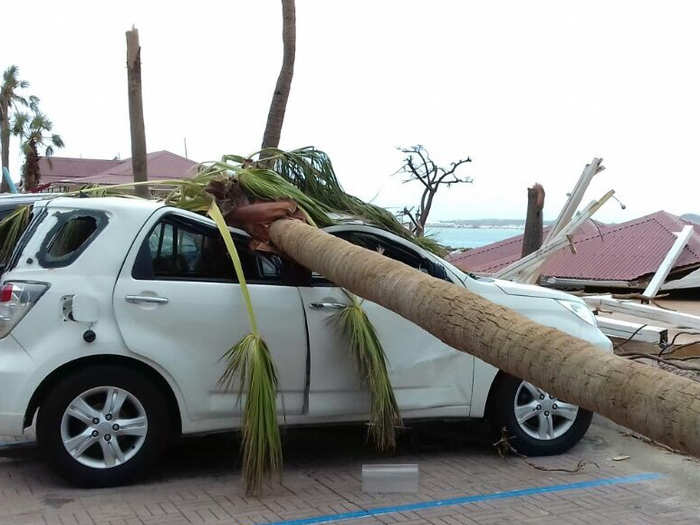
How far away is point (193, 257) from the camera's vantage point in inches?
216

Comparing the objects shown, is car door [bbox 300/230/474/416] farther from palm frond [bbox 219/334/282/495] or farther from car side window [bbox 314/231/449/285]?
palm frond [bbox 219/334/282/495]

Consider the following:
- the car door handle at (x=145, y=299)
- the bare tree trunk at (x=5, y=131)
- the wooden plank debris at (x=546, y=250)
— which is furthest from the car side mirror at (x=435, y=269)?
the bare tree trunk at (x=5, y=131)

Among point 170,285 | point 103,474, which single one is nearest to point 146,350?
point 170,285

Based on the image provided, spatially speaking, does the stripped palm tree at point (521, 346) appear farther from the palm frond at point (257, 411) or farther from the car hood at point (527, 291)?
the car hood at point (527, 291)

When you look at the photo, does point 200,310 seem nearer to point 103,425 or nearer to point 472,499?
point 103,425

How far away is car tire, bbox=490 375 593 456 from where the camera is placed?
6.04 meters

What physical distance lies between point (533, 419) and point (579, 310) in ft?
3.01

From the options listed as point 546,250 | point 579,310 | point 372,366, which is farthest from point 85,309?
point 546,250

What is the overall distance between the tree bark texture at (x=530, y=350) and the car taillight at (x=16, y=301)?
5.59 feet

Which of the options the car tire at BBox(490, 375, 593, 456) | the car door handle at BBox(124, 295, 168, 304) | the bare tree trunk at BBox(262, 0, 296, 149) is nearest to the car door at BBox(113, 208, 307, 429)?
the car door handle at BBox(124, 295, 168, 304)

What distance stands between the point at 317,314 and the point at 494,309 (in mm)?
1921

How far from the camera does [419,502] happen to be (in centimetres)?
520

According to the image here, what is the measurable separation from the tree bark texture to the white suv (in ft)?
2.24

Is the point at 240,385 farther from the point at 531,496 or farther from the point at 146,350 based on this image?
the point at 531,496
